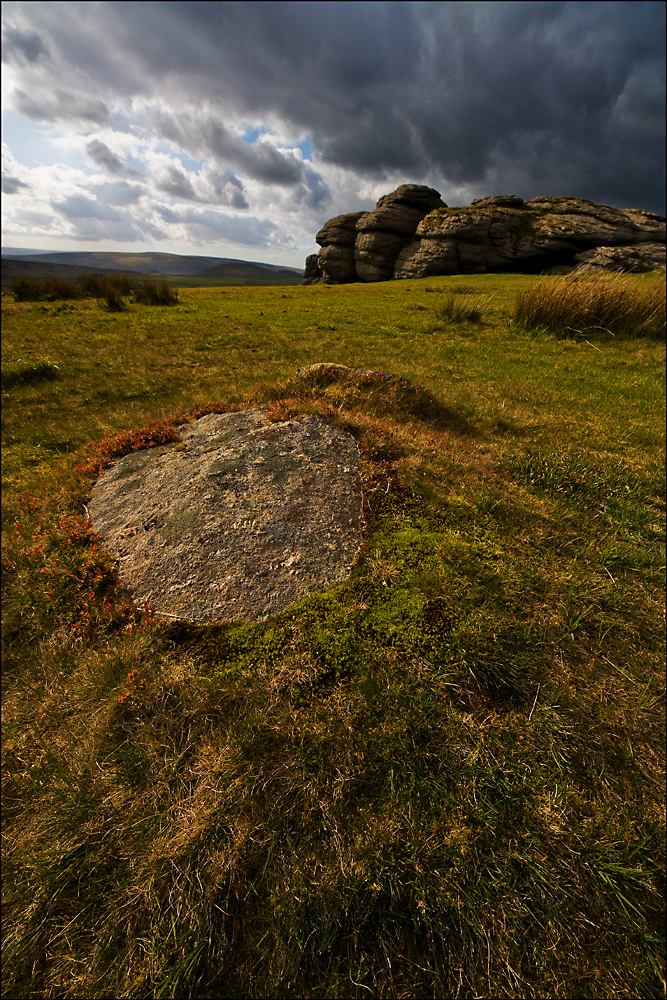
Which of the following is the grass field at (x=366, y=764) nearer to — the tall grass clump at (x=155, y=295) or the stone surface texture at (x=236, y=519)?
the stone surface texture at (x=236, y=519)

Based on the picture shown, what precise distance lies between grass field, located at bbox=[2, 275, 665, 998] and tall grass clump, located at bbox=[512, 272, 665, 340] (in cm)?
1395

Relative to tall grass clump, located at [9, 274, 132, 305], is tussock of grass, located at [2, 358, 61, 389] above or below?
below

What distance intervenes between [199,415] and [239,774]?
6.36 meters

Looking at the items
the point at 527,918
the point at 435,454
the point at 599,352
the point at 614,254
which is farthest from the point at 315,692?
the point at 614,254

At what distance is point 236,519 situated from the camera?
468 cm

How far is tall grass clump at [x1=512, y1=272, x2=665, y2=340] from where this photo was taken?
15.8 metres

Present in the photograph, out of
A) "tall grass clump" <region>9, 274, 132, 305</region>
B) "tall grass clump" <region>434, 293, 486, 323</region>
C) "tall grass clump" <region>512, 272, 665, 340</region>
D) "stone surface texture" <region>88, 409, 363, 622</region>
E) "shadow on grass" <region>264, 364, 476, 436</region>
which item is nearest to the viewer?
"stone surface texture" <region>88, 409, 363, 622</region>

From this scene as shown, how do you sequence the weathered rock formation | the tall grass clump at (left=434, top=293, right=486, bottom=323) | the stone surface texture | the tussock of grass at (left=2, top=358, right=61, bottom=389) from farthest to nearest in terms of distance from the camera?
1. the weathered rock formation
2. the tall grass clump at (left=434, top=293, right=486, bottom=323)
3. the tussock of grass at (left=2, top=358, right=61, bottom=389)
4. the stone surface texture

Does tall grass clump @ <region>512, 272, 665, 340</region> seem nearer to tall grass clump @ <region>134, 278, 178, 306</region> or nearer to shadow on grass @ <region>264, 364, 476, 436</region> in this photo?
shadow on grass @ <region>264, 364, 476, 436</region>

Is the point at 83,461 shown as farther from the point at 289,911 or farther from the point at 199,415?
the point at 289,911

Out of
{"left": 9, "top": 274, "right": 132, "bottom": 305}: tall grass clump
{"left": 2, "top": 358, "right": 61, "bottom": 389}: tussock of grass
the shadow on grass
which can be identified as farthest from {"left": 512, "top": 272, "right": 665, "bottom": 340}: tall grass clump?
{"left": 9, "top": 274, "right": 132, "bottom": 305}: tall grass clump

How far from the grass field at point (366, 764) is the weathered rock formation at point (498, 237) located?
64.4m

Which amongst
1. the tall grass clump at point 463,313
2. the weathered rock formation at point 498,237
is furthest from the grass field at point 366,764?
the weathered rock formation at point 498,237

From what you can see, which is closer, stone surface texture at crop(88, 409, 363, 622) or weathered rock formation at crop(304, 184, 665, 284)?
stone surface texture at crop(88, 409, 363, 622)
